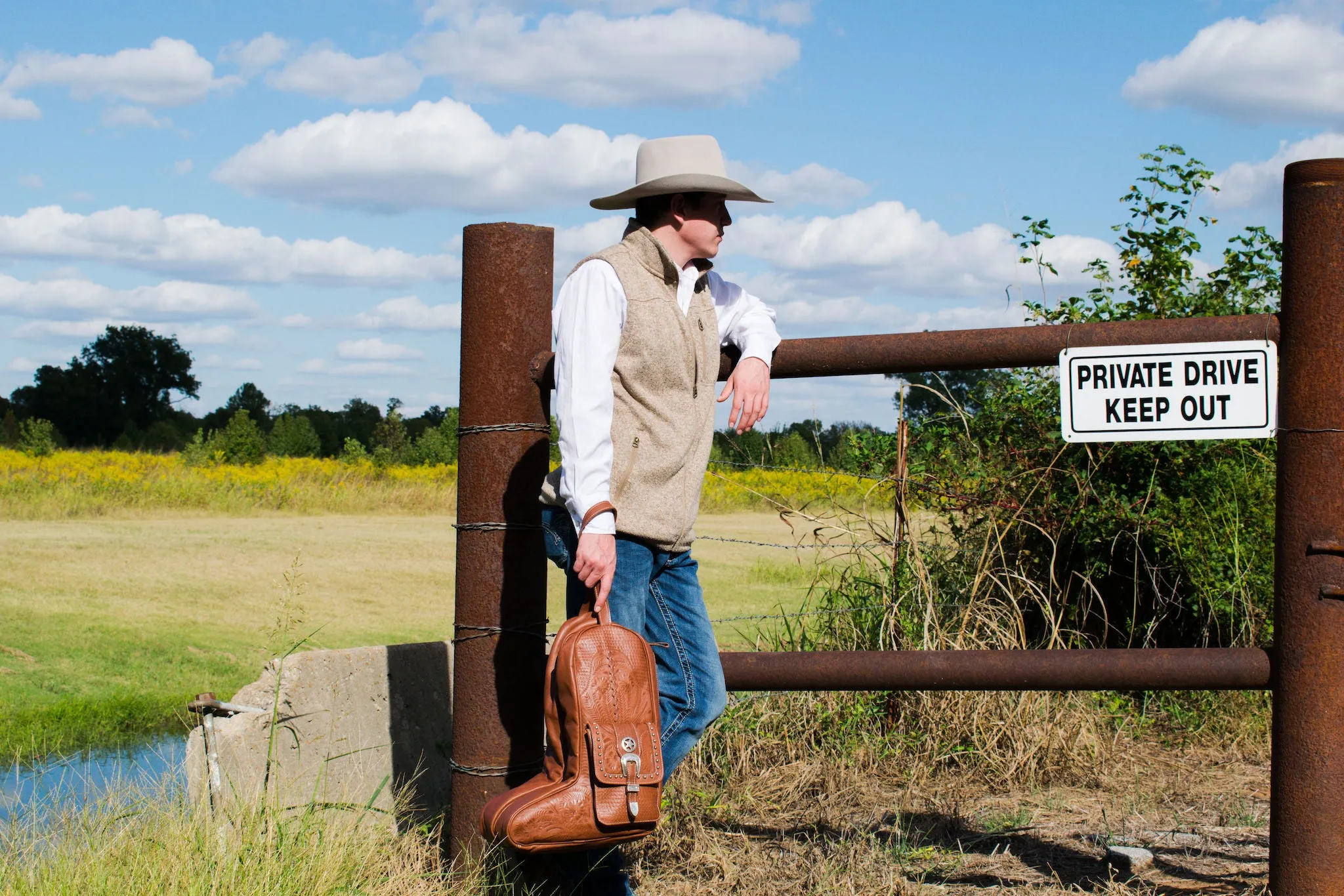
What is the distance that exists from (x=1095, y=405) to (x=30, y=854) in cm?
250

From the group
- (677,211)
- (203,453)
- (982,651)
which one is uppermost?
(677,211)

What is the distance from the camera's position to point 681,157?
104 inches

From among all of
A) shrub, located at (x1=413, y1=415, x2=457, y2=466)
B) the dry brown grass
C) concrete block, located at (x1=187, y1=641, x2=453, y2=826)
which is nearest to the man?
the dry brown grass

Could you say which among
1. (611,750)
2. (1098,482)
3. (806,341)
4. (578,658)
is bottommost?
(611,750)

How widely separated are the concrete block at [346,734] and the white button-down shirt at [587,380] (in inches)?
48.6

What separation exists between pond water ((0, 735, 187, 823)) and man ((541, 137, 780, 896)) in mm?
1197

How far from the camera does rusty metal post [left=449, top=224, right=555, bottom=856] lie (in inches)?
111

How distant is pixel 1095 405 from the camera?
2611 mm

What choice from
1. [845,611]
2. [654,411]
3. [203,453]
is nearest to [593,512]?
[654,411]

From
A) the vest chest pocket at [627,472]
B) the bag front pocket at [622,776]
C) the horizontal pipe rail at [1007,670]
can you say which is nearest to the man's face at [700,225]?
the vest chest pocket at [627,472]

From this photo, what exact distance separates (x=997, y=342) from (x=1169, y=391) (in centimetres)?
38

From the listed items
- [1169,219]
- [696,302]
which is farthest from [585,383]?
[1169,219]

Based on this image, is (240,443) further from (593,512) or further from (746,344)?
(593,512)

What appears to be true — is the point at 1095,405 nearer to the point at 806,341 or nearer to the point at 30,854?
the point at 806,341
